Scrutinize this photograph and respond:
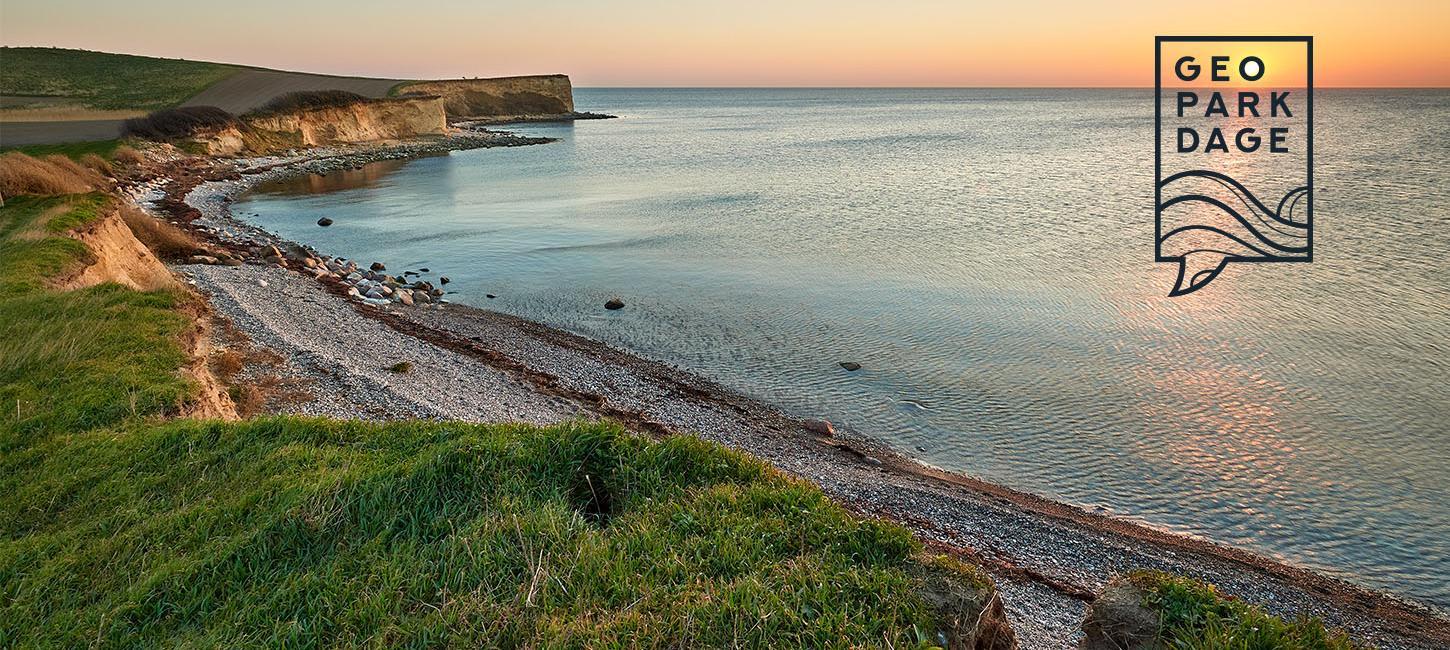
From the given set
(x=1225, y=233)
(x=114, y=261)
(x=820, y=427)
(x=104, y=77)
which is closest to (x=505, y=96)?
(x=104, y=77)

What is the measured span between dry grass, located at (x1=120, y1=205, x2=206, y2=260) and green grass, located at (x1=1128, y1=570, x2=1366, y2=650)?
1015 inches

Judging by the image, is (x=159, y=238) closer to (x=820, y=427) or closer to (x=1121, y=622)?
(x=820, y=427)

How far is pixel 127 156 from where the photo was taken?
136ft

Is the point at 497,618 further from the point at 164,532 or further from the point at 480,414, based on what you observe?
the point at 480,414

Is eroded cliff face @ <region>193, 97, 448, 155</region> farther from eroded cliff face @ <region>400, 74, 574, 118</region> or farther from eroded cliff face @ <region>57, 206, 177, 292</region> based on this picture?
eroded cliff face @ <region>57, 206, 177, 292</region>

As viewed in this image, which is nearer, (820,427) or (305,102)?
(820,427)

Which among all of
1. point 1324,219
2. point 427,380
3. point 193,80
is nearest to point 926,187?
point 1324,219

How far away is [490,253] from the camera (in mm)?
28891

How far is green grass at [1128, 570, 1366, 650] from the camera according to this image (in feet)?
12.9

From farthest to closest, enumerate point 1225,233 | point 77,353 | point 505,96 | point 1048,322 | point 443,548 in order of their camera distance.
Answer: point 505,96 → point 1225,233 → point 1048,322 → point 77,353 → point 443,548

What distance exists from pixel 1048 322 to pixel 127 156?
4666 centimetres

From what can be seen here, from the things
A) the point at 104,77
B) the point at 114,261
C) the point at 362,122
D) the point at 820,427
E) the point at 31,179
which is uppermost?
the point at 104,77

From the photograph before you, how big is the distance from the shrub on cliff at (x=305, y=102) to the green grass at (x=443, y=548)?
67902 mm

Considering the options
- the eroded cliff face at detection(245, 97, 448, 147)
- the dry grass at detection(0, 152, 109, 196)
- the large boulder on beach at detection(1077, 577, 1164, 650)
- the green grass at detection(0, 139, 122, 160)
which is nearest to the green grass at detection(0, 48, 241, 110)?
the eroded cliff face at detection(245, 97, 448, 147)
